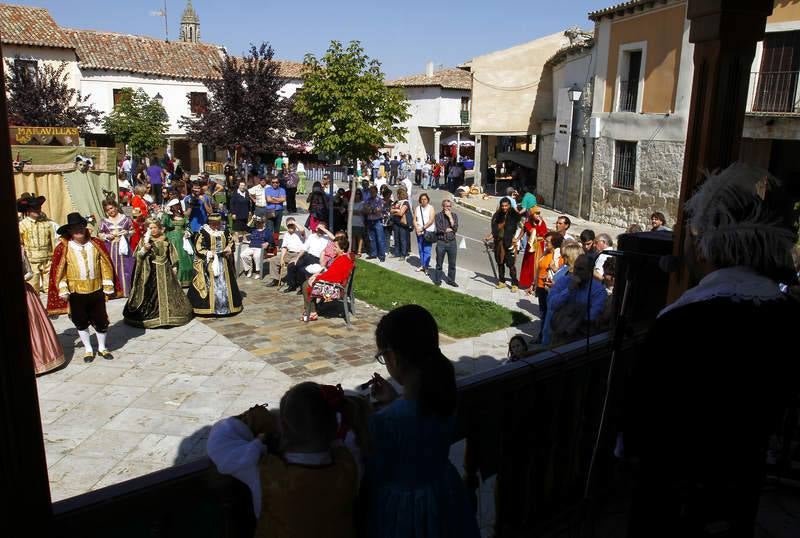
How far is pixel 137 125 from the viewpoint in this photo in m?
27.8

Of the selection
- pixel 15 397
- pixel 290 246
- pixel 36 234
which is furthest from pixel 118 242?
pixel 15 397

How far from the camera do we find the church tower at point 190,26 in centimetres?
8407

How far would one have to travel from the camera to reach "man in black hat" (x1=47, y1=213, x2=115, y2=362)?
725cm

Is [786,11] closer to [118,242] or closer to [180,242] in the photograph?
[180,242]

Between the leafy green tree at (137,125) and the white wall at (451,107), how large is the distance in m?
19.1

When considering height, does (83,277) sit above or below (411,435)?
below

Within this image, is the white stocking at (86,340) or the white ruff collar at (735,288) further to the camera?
the white stocking at (86,340)

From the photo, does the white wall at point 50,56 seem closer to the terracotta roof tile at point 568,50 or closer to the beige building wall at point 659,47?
the terracotta roof tile at point 568,50

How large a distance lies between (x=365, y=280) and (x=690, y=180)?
8659 millimetres

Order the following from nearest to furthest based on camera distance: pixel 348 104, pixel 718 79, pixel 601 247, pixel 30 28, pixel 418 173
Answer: pixel 718 79
pixel 601 247
pixel 348 104
pixel 30 28
pixel 418 173

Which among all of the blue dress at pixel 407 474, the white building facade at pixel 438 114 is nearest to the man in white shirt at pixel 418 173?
the white building facade at pixel 438 114

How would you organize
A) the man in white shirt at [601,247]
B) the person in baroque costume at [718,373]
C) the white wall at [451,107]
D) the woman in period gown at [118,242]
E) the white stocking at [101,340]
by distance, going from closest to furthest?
1. the person in baroque costume at [718,373]
2. the white stocking at [101,340]
3. the man in white shirt at [601,247]
4. the woman in period gown at [118,242]
5. the white wall at [451,107]

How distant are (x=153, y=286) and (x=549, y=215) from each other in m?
17.0

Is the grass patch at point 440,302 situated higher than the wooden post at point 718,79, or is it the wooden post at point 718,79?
the wooden post at point 718,79
